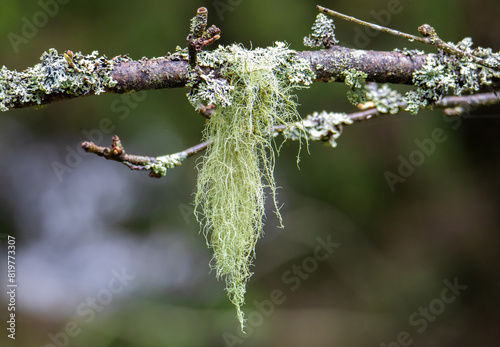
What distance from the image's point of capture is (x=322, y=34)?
1.04 metres

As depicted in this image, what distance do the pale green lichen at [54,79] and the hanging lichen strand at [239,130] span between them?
0.61 feet

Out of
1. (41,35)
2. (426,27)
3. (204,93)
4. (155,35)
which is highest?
(426,27)

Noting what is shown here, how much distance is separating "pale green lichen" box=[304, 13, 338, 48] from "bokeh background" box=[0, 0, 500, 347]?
1.27 metres

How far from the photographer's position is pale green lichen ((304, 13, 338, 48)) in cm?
102

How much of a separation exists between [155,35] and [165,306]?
1333 mm

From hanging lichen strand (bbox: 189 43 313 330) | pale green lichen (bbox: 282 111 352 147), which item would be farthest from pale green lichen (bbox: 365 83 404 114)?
hanging lichen strand (bbox: 189 43 313 330)

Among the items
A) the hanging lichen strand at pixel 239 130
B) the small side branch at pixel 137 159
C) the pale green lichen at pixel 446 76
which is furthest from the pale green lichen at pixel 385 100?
the small side branch at pixel 137 159

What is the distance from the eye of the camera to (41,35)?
2.28 metres

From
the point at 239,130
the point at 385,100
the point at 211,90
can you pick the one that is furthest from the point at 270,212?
the point at 211,90

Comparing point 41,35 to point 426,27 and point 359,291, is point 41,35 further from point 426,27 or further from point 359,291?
point 359,291

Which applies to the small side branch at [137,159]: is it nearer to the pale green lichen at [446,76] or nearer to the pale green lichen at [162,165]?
the pale green lichen at [162,165]

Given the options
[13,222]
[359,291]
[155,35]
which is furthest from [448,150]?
[13,222]

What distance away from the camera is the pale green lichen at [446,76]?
107 centimetres

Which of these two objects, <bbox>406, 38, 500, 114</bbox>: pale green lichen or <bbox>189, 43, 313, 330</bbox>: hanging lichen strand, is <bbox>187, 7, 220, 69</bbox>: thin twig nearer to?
<bbox>189, 43, 313, 330</bbox>: hanging lichen strand
